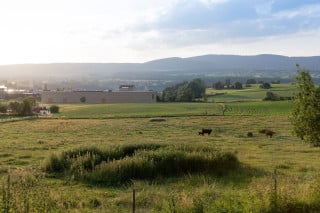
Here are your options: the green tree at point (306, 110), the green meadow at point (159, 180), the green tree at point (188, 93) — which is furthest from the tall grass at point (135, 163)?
the green tree at point (188, 93)

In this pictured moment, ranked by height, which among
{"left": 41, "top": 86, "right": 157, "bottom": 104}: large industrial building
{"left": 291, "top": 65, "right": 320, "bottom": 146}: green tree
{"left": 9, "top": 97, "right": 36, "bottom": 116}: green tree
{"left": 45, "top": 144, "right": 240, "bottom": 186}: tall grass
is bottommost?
{"left": 41, "top": 86, "right": 157, "bottom": 104}: large industrial building

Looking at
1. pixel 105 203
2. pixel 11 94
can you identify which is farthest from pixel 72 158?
pixel 11 94

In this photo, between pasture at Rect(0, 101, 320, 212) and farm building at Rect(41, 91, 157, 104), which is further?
farm building at Rect(41, 91, 157, 104)

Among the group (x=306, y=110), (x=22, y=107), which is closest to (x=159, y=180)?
(x=306, y=110)

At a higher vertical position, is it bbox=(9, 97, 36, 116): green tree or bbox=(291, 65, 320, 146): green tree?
bbox=(291, 65, 320, 146): green tree

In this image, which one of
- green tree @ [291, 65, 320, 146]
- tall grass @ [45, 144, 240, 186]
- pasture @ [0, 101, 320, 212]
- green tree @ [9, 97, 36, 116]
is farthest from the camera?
green tree @ [9, 97, 36, 116]

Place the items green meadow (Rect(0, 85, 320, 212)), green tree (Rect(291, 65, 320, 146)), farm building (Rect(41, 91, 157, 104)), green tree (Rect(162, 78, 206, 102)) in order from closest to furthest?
green meadow (Rect(0, 85, 320, 212)) → green tree (Rect(291, 65, 320, 146)) → green tree (Rect(162, 78, 206, 102)) → farm building (Rect(41, 91, 157, 104))

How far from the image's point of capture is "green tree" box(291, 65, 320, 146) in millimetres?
17859

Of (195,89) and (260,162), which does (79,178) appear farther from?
(195,89)

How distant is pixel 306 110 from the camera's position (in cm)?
1798

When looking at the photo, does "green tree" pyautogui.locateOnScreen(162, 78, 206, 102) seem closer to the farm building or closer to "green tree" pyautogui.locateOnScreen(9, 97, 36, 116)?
the farm building

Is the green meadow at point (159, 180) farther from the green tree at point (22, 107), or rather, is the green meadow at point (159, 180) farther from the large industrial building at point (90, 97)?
the large industrial building at point (90, 97)

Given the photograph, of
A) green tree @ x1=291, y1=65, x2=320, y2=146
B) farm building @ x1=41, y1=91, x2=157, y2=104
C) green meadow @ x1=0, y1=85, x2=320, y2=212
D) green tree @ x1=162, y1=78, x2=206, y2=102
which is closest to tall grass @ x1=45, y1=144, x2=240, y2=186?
green meadow @ x1=0, y1=85, x2=320, y2=212

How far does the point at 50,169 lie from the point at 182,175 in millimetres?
6365
